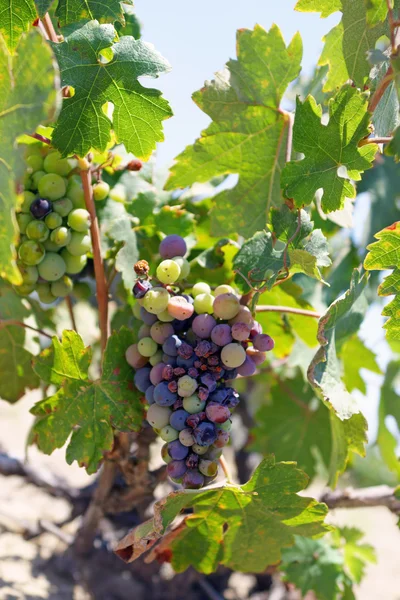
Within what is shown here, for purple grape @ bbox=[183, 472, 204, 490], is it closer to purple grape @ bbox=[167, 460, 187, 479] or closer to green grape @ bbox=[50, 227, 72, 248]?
purple grape @ bbox=[167, 460, 187, 479]

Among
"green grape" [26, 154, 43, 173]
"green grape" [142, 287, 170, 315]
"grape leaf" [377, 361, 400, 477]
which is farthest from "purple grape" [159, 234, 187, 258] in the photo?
"grape leaf" [377, 361, 400, 477]

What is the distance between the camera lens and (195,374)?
3.37ft

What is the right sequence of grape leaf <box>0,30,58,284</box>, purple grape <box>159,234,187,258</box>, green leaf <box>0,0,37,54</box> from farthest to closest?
purple grape <box>159,234,187,258</box>
green leaf <box>0,0,37,54</box>
grape leaf <box>0,30,58,284</box>

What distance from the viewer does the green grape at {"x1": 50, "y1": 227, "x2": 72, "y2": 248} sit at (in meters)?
1.17

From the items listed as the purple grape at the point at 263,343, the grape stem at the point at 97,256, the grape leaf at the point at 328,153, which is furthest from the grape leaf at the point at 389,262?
the grape stem at the point at 97,256

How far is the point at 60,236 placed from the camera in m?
1.17

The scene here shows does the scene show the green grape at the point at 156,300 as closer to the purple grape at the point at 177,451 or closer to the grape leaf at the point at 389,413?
the purple grape at the point at 177,451

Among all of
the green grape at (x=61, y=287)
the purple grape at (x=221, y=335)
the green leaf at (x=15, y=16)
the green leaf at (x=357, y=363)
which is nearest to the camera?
the green leaf at (x=15, y=16)

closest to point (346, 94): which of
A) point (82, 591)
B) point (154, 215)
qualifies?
point (154, 215)

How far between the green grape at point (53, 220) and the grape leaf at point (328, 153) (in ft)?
1.47

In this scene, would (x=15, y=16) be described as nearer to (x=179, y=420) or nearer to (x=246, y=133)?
(x=246, y=133)

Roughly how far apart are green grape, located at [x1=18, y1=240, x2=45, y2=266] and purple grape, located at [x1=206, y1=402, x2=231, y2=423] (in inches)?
18.0

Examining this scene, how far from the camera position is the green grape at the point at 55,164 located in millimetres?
1202

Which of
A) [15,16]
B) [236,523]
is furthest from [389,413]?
[15,16]
